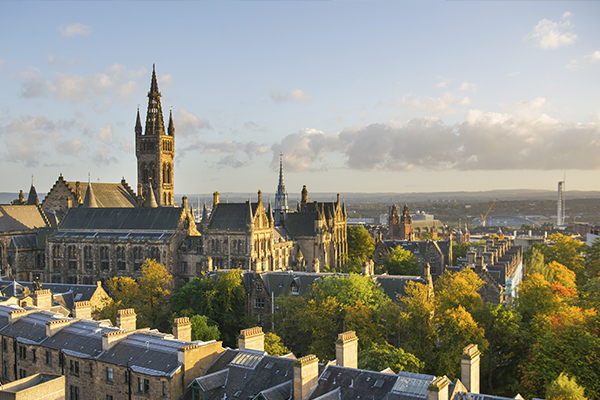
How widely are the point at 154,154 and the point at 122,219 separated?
47.3m

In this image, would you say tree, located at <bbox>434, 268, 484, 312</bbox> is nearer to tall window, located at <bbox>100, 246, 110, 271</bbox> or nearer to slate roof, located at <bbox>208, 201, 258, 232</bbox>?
slate roof, located at <bbox>208, 201, 258, 232</bbox>

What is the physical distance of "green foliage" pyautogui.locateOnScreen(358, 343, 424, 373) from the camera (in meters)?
47.0

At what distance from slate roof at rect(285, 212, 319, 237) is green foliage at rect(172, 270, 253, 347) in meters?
41.2

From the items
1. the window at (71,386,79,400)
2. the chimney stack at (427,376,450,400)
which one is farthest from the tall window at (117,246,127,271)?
the chimney stack at (427,376,450,400)

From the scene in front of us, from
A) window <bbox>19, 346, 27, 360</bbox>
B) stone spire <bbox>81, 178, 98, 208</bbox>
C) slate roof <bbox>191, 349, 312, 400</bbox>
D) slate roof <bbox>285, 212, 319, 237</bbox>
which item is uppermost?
stone spire <bbox>81, 178, 98, 208</bbox>

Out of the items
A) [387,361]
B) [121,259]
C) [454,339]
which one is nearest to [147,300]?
[121,259]

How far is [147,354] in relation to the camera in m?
36.9

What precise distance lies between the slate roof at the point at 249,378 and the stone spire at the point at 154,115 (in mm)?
135067

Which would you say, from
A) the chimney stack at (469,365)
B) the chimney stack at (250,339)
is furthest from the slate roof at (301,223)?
the chimney stack at (469,365)

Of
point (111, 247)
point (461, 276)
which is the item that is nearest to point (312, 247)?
point (111, 247)

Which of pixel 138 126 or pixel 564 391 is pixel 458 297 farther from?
pixel 138 126

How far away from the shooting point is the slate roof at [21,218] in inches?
4847

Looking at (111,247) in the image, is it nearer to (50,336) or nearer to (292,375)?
(50,336)

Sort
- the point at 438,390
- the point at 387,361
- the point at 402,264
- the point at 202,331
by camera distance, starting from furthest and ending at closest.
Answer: the point at 402,264 → the point at 202,331 → the point at 387,361 → the point at 438,390
